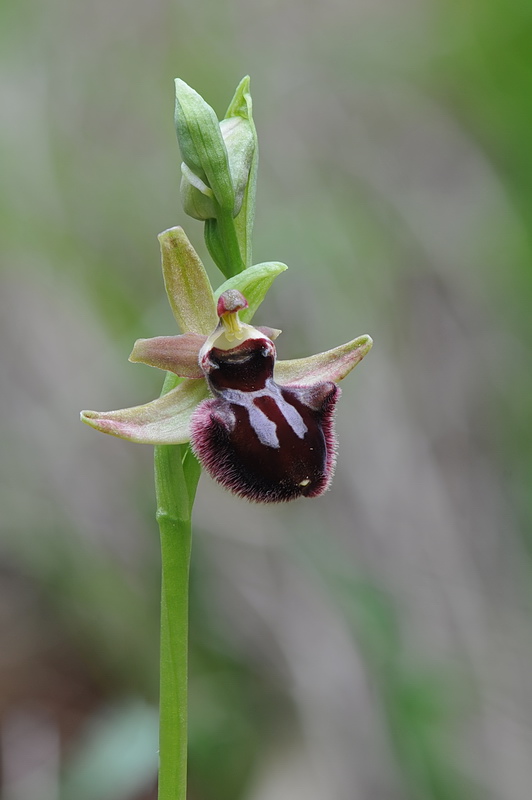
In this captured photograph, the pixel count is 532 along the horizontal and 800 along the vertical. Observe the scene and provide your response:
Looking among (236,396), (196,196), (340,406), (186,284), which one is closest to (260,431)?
(236,396)

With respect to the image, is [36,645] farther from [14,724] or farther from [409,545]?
[409,545]

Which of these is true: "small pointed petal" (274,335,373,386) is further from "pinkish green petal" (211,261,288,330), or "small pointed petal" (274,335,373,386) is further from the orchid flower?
"pinkish green petal" (211,261,288,330)

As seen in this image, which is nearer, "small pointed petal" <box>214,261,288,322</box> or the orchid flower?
the orchid flower

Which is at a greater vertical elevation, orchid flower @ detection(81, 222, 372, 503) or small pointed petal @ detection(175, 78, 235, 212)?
small pointed petal @ detection(175, 78, 235, 212)

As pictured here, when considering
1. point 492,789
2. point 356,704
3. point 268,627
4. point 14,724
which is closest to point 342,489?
point 268,627

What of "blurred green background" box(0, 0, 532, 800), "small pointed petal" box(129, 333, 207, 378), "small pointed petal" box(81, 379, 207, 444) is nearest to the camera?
"small pointed petal" box(81, 379, 207, 444)

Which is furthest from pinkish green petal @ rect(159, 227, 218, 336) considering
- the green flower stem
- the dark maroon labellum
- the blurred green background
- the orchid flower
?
the blurred green background

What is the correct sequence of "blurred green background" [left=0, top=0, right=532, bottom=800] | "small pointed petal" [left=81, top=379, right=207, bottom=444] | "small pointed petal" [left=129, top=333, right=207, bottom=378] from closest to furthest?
"small pointed petal" [left=81, top=379, right=207, bottom=444], "small pointed petal" [left=129, top=333, right=207, bottom=378], "blurred green background" [left=0, top=0, right=532, bottom=800]

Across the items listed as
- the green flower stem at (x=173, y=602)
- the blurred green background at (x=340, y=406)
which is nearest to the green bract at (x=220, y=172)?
the green flower stem at (x=173, y=602)
